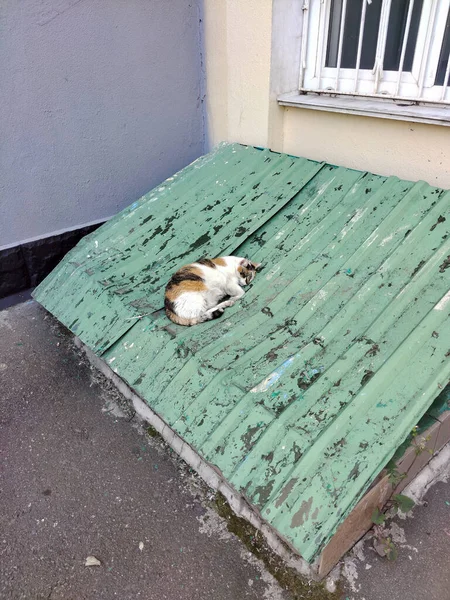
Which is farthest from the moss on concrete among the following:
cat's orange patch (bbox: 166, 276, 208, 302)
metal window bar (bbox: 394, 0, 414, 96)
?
metal window bar (bbox: 394, 0, 414, 96)

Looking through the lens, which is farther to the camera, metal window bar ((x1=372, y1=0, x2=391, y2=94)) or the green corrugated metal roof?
metal window bar ((x1=372, y1=0, x2=391, y2=94))

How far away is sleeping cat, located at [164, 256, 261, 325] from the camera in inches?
117

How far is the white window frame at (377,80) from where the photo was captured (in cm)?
323

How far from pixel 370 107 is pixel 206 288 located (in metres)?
2.12

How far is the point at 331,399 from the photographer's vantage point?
7.32ft

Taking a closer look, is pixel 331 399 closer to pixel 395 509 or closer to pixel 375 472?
pixel 375 472

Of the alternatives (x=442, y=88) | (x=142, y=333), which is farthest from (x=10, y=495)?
(x=442, y=88)

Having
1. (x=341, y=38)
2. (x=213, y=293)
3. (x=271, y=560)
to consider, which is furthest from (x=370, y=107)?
(x=271, y=560)

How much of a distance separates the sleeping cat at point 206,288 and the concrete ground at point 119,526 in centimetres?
102

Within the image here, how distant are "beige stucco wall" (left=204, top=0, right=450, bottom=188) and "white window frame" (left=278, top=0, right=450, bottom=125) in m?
0.13

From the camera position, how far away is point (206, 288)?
3.06 metres

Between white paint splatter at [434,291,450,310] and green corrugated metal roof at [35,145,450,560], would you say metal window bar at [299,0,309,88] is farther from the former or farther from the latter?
white paint splatter at [434,291,450,310]

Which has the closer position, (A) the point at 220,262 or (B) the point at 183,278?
(B) the point at 183,278

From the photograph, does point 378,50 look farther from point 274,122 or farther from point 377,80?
point 274,122
